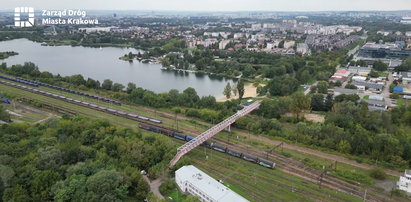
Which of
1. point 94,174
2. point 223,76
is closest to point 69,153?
point 94,174

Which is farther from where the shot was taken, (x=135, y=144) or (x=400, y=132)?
(x=400, y=132)

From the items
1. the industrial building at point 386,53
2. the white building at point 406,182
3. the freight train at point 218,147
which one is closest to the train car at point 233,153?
the freight train at point 218,147

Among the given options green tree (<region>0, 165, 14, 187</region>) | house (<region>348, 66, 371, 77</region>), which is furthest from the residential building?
green tree (<region>0, 165, 14, 187</region>)

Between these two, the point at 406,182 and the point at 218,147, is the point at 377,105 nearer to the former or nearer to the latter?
the point at 406,182

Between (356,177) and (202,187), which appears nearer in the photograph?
(202,187)

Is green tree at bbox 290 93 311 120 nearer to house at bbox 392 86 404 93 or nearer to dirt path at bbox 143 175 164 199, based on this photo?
dirt path at bbox 143 175 164 199

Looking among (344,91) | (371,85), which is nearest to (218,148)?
(344,91)

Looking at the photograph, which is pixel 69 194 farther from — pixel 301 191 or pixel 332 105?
pixel 332 105
